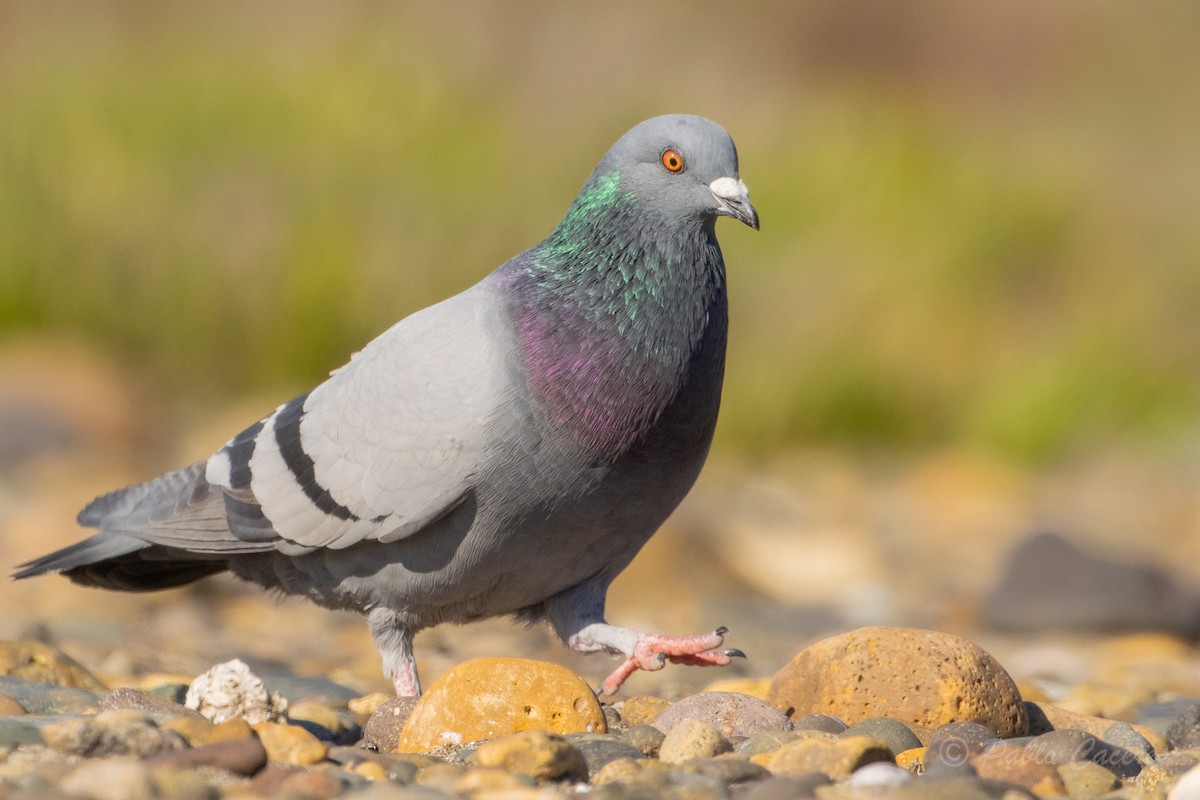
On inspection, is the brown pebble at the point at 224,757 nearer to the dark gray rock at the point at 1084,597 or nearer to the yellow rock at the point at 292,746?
the yellow rock at the point at 292,746

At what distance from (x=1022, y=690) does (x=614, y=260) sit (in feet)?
6.77

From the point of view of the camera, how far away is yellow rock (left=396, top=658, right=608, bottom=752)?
403 centimetres

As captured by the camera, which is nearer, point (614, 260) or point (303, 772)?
point (303, 772)

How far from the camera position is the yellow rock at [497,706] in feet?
13.2

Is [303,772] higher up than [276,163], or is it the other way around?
[276,163]

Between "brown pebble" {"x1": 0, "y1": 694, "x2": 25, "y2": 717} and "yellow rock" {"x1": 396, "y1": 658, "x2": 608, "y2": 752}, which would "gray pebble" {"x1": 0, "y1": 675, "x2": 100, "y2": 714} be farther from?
"yellow rock" {"x1": 396, "y1": 658, "x2": 608, "y2": 752}

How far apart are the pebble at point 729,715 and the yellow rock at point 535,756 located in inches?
24.0

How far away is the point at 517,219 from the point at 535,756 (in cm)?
880

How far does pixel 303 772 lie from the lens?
11.3 feet

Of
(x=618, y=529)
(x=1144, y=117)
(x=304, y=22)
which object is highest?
(x=1144, y=117)

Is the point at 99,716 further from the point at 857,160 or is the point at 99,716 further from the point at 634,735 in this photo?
the point at 857,160

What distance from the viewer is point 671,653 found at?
4.77 metres

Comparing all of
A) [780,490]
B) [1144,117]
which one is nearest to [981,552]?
[780,490]

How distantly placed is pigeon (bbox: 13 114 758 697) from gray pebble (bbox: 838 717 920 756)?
0.67 metres
